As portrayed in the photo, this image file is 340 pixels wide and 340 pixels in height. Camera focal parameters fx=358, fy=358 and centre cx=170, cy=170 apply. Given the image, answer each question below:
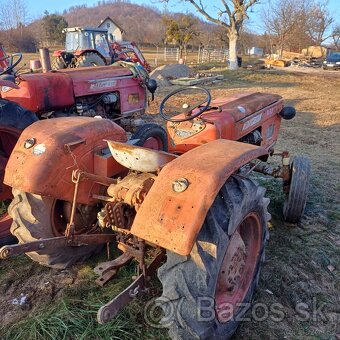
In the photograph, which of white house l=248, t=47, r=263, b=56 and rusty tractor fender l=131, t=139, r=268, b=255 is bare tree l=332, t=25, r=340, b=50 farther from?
rusty tractor fender l=131, t=139, r=268, b=255

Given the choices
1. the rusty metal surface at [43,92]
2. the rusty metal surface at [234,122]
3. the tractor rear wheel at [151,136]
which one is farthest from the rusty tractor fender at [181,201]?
the rusty metal surface at [43,92]

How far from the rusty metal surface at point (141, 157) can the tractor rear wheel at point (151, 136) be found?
1857 millimetres

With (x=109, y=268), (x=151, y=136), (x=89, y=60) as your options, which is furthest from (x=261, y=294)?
(x=89, y=60)

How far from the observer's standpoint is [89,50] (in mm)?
8773

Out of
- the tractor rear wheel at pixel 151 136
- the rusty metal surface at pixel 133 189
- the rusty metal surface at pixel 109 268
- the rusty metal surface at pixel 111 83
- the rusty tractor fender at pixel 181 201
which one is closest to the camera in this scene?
the rusty tractor fender at pixel 181 201

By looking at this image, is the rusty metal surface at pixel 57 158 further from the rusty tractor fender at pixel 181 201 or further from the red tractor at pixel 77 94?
the red tractor at pixel 77 94

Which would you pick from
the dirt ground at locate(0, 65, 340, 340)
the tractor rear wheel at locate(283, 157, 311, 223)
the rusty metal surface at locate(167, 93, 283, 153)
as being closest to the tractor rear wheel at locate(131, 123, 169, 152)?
the rusty metal surface at locate(167, 93, 283, 153)

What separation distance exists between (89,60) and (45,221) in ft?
22.2

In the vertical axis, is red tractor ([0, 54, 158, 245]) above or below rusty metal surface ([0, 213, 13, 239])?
above

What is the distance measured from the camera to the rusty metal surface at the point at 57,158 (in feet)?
7.07

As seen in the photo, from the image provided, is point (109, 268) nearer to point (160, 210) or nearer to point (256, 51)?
point (160, 210)

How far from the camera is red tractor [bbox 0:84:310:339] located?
67.0 inches

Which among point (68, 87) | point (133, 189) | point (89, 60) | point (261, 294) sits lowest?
point (261, 294)

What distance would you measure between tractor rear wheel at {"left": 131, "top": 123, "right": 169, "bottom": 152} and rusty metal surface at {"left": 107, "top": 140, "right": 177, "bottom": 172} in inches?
73.1
